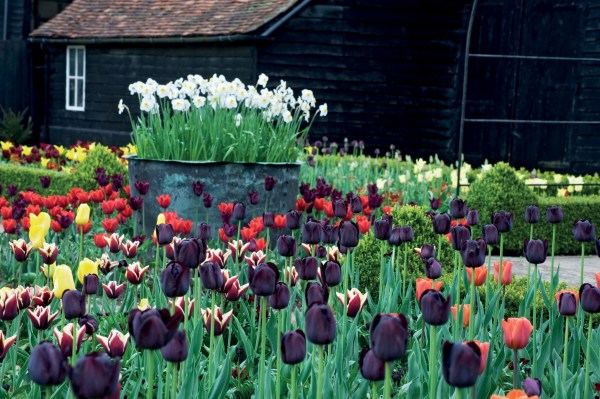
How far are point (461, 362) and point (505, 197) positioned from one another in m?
7.79

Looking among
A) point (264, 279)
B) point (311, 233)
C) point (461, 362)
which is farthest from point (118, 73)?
point (461, 362)

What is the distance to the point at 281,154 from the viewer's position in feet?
25.3

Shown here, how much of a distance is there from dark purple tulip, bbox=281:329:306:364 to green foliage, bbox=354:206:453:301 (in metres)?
3.27

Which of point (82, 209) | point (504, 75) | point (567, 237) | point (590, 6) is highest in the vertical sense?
point (590, 6)

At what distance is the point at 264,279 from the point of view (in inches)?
108

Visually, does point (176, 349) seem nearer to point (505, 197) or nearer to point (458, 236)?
point (458, 236)

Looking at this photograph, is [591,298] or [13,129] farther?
[13,129]

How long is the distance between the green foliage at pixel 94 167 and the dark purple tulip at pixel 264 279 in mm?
7723

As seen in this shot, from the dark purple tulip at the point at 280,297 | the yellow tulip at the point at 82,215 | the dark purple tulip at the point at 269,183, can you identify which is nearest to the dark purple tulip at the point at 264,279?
the dark purple tulip at the point at 280,297

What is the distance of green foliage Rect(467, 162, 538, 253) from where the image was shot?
31.4ft

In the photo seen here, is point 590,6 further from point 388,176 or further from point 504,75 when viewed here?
point 388,176

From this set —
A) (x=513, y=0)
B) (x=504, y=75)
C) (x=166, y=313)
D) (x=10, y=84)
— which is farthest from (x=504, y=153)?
(x=166, y=313)

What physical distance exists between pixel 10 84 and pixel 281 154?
641 inches

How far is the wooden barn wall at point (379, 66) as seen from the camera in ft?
51.5
